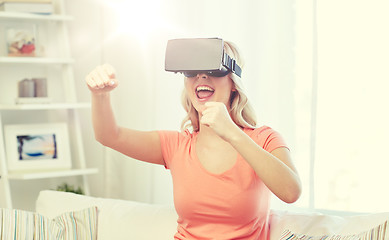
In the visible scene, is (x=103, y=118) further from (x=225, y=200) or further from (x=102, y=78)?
(x=225, y=200)

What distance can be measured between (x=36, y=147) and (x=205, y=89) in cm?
175

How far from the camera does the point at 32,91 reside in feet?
10.4

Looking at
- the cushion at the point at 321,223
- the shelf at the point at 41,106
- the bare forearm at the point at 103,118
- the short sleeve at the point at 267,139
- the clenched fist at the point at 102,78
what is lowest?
the cushion at the point at 321,223

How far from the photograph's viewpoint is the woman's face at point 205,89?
1681mm

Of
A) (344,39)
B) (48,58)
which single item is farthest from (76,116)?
(344,39)

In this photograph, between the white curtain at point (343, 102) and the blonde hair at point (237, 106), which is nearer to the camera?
the blonde hair at point (237, 106)

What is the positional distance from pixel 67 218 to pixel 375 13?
1.36 metres

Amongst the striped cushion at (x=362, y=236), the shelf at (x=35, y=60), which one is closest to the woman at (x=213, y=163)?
the striped cushion at (x=362, y=236)

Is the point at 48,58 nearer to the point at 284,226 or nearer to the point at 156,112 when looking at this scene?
the point at 156,112

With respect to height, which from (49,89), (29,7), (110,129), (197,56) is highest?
(29,7)

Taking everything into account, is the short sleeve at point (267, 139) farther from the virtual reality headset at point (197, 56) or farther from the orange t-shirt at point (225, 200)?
the virtual reality headset at point (197, 56)

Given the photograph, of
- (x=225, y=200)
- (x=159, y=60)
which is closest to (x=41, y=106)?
(x=159, y=60)

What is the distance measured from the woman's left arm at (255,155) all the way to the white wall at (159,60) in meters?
0.97

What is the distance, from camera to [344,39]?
231 cm
